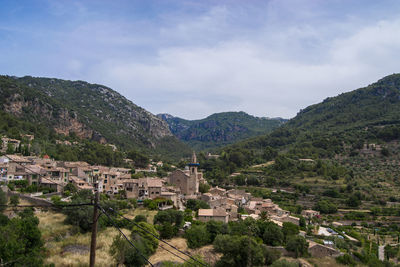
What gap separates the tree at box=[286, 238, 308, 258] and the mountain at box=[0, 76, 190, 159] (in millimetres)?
74413

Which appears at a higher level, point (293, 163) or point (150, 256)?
point (293, 163)

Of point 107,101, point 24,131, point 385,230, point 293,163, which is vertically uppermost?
point 107,101

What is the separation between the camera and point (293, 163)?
249ft

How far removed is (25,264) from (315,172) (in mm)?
62304

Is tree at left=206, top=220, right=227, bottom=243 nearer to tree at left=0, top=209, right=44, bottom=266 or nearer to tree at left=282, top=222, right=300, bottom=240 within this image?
tree at left=282, top=222, right=300, bottom=240

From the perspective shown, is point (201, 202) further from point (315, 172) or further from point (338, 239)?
point (315, 172)

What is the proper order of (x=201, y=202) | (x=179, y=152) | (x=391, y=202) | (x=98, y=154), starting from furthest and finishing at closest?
(x=179, y=152)
(x=98, y=154)
(x=391, y=202)
(x=201, y=202)

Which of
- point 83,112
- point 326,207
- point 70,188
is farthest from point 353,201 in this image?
point 83,112

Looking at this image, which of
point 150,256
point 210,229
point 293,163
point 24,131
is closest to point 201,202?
point 210,229

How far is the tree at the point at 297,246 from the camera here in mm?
29156

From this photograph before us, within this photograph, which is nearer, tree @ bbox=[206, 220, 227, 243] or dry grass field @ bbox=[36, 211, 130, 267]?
dry grass field @ bbox=[36, 211, 130, 267]

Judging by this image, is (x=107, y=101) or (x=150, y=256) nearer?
(x=150, y=256)

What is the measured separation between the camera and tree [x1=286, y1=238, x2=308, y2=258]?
2916 centimetres

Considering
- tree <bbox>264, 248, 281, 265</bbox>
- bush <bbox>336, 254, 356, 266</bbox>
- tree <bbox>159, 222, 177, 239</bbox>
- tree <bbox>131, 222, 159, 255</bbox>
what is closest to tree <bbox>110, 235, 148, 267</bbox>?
tree <bbox>131, 222, 159, 255</bbox>
